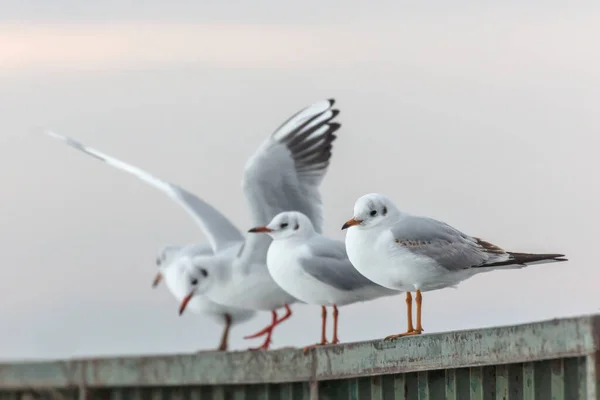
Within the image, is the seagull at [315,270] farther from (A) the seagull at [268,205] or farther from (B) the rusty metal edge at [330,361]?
(A) the seagull at [268,205]

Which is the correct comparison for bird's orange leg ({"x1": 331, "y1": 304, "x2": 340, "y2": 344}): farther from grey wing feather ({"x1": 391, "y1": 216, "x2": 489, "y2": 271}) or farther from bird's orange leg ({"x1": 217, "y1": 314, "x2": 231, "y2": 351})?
bird's orange leg ({"x1": 217, "y1": 314, "x2": 231, "y2": 351})

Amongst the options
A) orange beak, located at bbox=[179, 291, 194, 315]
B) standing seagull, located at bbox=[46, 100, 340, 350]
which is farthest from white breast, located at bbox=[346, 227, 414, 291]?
orange beak, located at bbox=[179, 291, 194, 315]

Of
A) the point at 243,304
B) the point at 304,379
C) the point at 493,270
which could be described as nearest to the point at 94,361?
the point at 243,304

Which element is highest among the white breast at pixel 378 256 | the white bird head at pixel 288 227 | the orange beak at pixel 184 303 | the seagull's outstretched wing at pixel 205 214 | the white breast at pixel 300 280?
the seagull's outstretched wing at pixel 205 214

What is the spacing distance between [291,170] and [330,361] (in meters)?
3.79

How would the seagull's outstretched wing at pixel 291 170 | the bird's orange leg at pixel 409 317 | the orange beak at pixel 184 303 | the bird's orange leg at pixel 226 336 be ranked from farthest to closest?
the bird's orange leg at pixel 226 336 → the orange beak at pixel 184 303 → the seagull's outstretched wing at pixel 291 170 → the bird's orange leg at pixel 409 317

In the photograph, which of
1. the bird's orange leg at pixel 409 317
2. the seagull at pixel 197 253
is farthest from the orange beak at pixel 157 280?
the bird's orange leg at pixel 409 317

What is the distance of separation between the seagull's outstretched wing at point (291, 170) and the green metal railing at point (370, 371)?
1.83 metres

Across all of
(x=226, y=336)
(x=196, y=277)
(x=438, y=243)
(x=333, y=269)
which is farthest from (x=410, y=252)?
(x=226, y=336)

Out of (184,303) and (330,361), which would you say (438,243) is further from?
(184,303)

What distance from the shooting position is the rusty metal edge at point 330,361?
7.51m

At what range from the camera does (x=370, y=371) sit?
9102mm

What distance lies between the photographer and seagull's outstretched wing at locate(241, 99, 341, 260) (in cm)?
1280

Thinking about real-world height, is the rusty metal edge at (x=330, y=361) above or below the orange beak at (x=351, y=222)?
below
